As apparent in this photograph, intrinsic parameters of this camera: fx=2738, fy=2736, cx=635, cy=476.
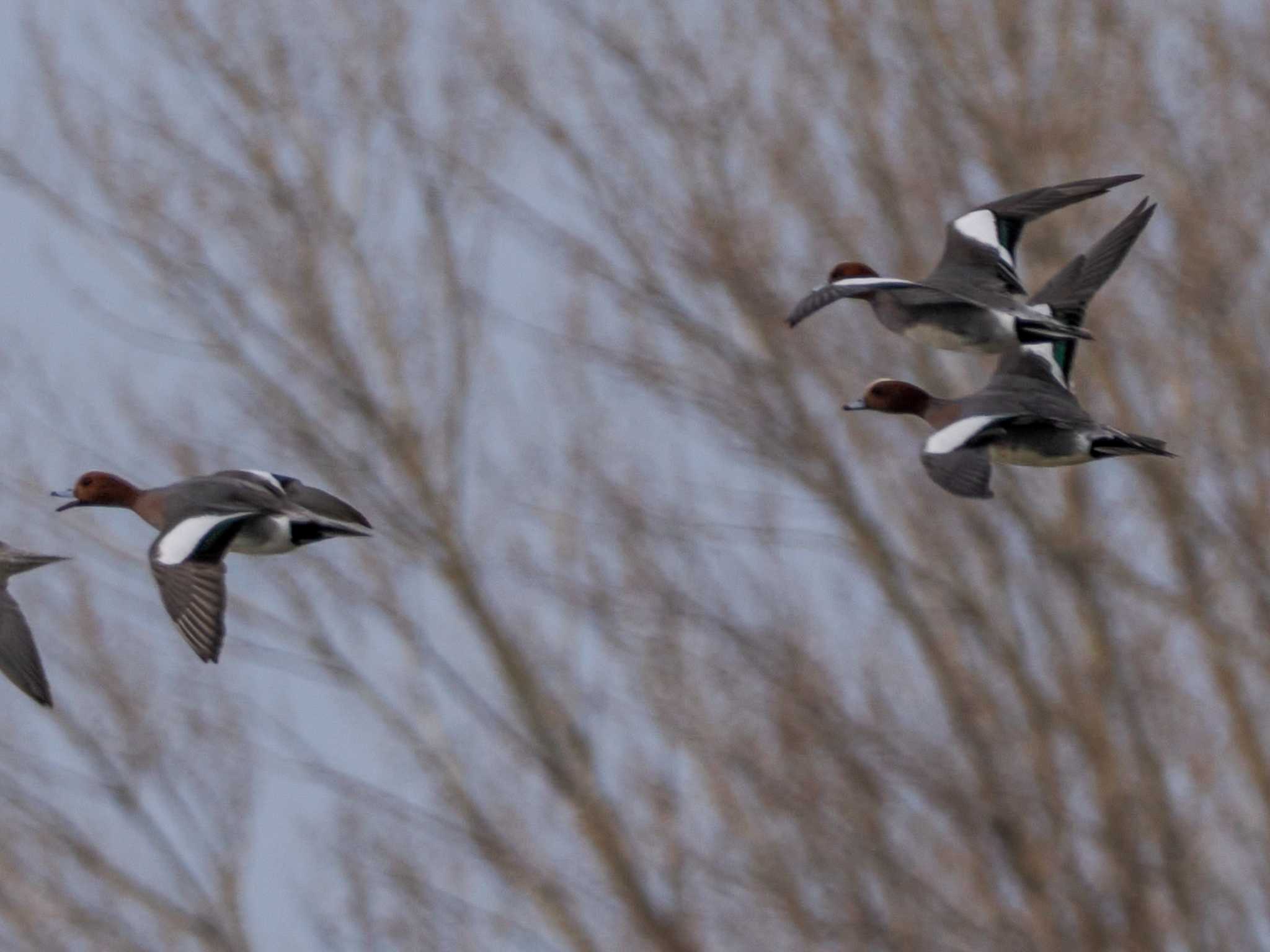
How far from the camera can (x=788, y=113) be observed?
13.0 m

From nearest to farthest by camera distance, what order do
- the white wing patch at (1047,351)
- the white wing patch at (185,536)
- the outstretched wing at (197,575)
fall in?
1. the outstretched wing at (197,575)
2. the white wing patch at (185,536)
3. the white wing patch at (1047,351)

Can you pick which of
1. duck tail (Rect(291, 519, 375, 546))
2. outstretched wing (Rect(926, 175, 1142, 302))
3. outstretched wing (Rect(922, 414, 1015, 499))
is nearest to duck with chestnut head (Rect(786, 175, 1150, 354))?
outstretched wing (Rect(926, 175, 1142, 302))

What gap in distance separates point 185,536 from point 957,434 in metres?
2.12

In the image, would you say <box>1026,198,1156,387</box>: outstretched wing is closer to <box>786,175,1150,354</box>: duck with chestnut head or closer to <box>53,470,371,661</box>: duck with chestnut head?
<box>786,175,1150,354</box>: duck with chestnut head

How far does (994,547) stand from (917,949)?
207 cm

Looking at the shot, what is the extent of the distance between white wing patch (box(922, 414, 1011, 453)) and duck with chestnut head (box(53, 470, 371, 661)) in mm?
1546

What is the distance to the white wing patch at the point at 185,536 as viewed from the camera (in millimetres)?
7262

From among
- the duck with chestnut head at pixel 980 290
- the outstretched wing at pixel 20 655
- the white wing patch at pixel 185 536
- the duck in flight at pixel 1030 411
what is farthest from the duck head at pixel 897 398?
the outstretched wing at pixel 20 655

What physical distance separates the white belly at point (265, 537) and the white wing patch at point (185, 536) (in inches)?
2.0

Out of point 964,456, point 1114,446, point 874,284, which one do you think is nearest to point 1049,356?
point 874,284

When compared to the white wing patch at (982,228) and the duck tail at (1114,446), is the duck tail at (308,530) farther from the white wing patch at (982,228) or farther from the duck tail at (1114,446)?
the white wing patch at (982,228)

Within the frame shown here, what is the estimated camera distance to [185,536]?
7516 mm

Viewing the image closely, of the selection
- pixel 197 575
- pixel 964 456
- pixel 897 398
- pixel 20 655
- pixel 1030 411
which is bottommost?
pixel 20 655

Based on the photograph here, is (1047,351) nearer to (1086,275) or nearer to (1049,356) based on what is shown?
(1049,356)
